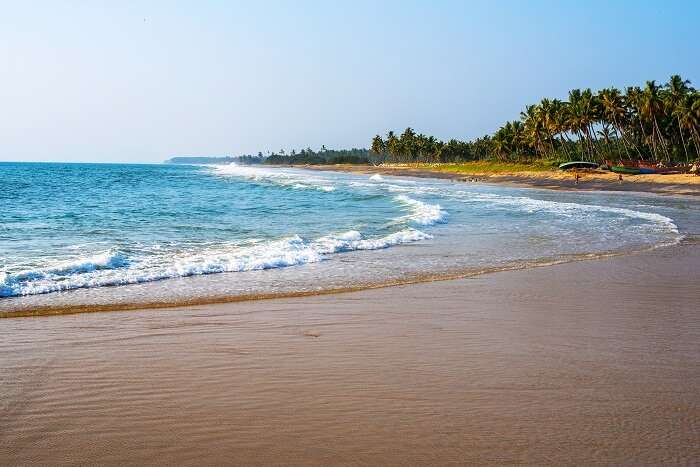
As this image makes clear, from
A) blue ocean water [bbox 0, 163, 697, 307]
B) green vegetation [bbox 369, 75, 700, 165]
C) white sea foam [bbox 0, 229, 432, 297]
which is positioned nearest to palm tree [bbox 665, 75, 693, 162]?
green vegetation [bbox 369, 75, 700, 165]

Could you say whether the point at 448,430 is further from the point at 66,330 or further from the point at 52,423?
the point at 66,330

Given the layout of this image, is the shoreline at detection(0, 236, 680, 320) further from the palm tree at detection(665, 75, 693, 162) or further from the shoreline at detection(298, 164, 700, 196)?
the palm tree at detection(665, 75, 693, 162)

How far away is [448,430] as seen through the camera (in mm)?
4289

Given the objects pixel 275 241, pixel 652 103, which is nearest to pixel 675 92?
pixel 652 103

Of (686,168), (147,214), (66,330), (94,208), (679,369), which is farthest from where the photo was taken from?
(686,168)

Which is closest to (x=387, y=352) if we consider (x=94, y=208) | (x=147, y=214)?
(x=147, y=214)

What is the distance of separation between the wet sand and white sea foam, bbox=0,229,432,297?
248 cm

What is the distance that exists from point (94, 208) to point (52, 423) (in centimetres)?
2633

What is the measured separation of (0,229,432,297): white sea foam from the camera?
33.3ft

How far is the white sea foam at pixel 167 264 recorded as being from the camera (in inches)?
400

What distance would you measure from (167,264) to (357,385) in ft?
26.6

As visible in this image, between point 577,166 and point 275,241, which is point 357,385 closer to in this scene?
point 275,241

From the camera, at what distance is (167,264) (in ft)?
40.7

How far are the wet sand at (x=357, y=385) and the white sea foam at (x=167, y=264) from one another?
2.48 m
